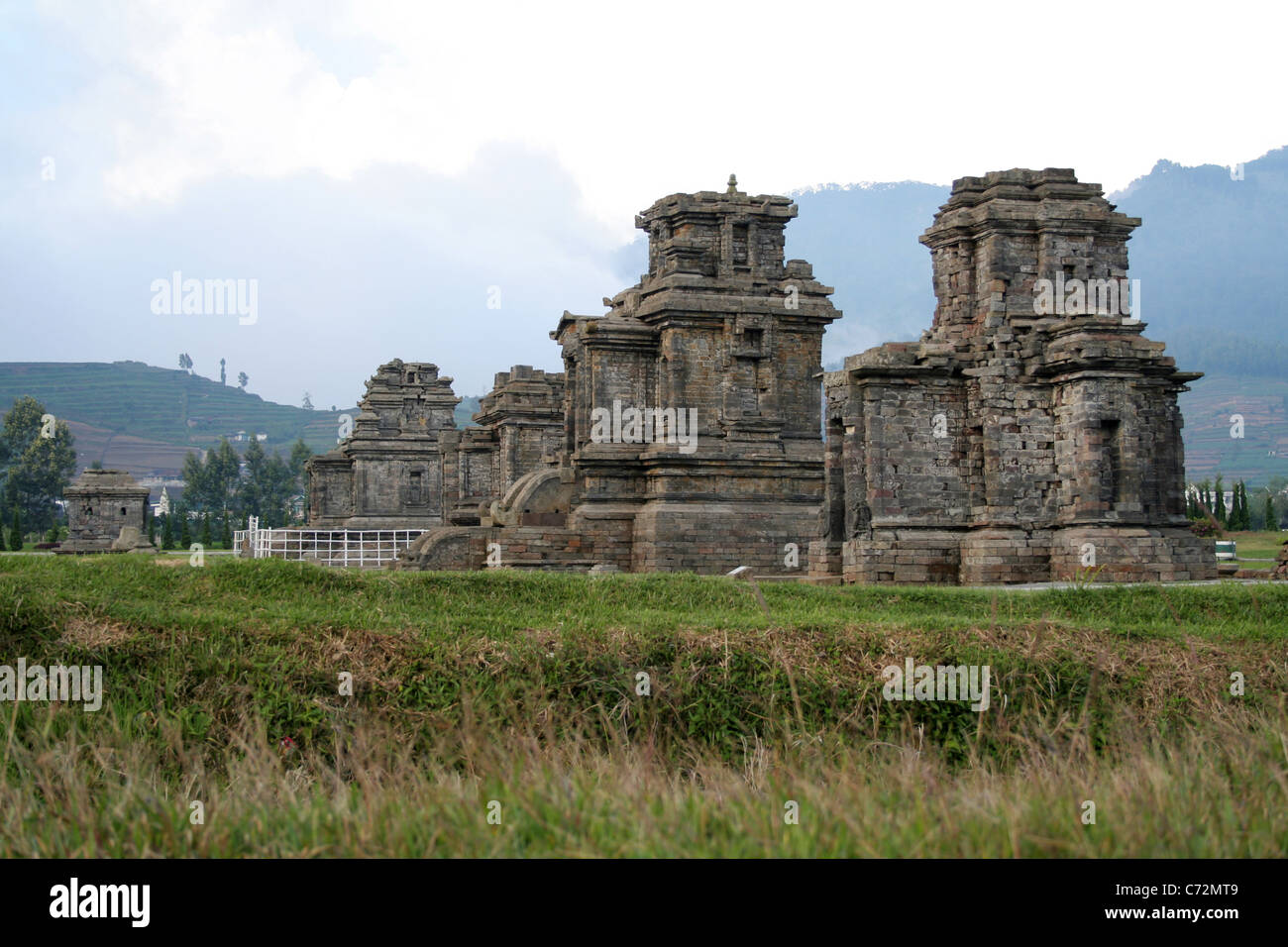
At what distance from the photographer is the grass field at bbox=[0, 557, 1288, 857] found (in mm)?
5547

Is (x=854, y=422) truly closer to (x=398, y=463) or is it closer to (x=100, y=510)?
(x=398, y=463)

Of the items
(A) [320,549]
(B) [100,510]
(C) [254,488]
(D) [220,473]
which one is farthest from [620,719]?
(C) [254,488]

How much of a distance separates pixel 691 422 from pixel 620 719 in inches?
768

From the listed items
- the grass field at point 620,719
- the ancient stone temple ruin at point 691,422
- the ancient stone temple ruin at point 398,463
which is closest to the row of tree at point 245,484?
the ancient stone temple ruin at point 398,463

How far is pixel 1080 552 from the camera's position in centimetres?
2116

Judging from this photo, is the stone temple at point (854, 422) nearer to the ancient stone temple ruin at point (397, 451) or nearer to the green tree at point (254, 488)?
the ancient stone temple ruin at point (397, 451)

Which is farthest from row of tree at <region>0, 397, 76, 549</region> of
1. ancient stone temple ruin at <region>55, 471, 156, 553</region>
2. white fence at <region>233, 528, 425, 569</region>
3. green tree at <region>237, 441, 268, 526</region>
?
white fence at <region>233, 528, 425, 569</region>

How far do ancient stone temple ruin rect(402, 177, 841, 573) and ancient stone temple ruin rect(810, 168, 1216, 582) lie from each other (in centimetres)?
531

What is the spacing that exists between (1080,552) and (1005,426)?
265cm

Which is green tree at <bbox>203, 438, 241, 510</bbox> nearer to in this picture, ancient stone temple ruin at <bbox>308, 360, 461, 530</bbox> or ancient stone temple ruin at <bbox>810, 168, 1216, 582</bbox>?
ancient stone temple ruin at <bbox>308, 360, 461, 530</bbox>

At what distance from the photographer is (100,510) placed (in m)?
50.5

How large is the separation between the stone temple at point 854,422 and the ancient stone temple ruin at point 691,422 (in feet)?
0.17

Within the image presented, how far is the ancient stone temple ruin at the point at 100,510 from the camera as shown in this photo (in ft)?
164
